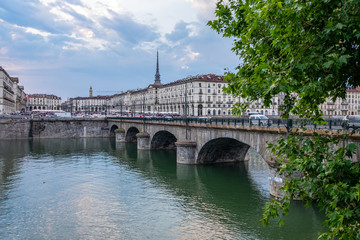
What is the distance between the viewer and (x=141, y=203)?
2642cm

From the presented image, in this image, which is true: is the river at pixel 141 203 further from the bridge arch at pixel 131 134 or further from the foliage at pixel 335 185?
the bridge arch at pixel 131 134

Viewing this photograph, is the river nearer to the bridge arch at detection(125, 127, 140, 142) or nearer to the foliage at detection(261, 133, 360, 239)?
the foliage at detection(261, 133, 360, 239)

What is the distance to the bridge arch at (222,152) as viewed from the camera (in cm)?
4081

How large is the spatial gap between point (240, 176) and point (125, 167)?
16.6 m

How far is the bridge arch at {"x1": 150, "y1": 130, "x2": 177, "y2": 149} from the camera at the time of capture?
6098 centimetres

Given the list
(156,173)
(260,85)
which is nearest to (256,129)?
(156,173)

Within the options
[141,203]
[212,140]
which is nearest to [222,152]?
[212,140]

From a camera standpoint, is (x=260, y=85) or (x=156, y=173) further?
(x=156, y=173)

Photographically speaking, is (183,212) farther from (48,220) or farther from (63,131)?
(63,131)

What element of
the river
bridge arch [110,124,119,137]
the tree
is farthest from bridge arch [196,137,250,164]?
bridge arch [110,124,119,137]

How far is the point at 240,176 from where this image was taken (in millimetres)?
36750

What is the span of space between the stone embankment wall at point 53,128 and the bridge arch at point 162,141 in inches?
1549

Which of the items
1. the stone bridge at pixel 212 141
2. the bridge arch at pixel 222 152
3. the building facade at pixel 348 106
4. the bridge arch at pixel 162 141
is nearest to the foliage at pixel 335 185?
the stone bridge at pixel 212 141

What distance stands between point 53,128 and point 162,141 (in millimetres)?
45511
